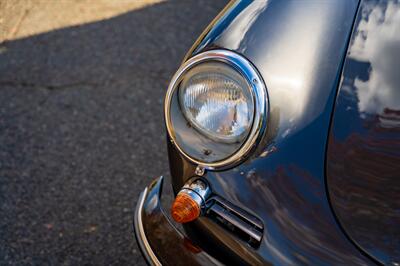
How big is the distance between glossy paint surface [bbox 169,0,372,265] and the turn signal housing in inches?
1.3

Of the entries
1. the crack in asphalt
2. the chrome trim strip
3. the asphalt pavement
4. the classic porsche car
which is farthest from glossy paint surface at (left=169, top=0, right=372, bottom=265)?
the crack in asphalt

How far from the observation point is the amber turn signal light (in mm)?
1396

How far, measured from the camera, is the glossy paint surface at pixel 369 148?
128 cm

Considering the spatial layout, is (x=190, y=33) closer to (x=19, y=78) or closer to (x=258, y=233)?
(x=19, y=78)

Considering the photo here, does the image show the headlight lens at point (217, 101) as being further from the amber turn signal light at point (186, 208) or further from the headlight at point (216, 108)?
the amber turn signal light at point (186, 208)

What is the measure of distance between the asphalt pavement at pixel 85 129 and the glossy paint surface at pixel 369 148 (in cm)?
109

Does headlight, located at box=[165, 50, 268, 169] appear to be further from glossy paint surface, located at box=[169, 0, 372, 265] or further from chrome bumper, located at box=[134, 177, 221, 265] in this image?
chrome bumper, located at box=[134, 177, 221, 265]

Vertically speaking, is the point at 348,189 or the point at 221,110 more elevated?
the point at 221,110

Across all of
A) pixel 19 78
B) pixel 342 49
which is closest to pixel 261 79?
pixel 342 49

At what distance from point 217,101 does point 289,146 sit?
0.75 feet

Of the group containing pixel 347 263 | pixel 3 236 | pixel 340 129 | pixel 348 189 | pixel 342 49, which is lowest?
pixel 3 236

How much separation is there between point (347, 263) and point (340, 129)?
1.08ft

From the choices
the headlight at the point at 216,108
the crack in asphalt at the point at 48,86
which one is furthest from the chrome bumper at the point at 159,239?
the crack in asphalt at the point at 48,86

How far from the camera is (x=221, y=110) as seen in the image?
56.0 inches
